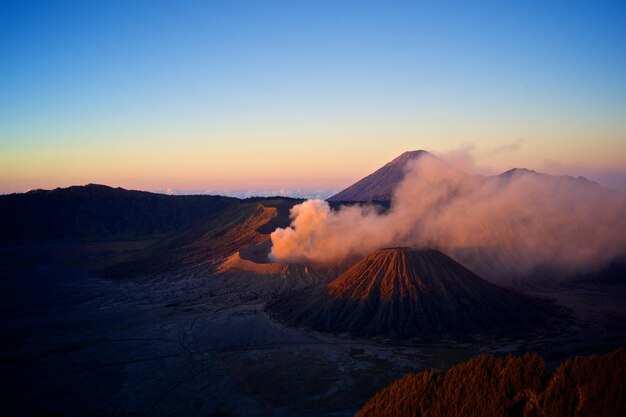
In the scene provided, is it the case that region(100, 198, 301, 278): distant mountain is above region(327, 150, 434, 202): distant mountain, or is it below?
below

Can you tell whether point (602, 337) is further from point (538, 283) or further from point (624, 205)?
point (624, 205)

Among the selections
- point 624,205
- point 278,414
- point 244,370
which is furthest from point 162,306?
point 624,205

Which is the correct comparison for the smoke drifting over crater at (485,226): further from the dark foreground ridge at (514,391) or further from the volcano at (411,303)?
the dark foreground ridge at (514,391)

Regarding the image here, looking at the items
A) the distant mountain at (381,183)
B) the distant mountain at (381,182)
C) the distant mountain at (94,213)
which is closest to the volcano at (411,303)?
the distant mountain at (381,183)

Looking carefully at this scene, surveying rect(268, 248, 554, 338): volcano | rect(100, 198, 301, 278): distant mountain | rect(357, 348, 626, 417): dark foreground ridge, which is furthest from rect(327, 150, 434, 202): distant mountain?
rect(357, 348, 626, 417): dark foreground ridge

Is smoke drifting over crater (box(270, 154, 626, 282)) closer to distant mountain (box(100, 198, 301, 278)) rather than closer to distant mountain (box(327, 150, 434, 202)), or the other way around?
distant mountain (box(100, 198, 301, 278))

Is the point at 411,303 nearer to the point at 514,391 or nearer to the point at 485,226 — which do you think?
the point at 514,391

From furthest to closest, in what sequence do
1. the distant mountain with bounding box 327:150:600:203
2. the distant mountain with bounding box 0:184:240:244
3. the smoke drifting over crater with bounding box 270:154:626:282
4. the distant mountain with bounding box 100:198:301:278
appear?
the distant mountain with bounding box 327:150:600:203 → the distant mountain with bounding box 0:184:240:244 → the distant mountain with bounding box 100:198:301:278 → the smoke drifting over crater with bounding box 270:154:626:282
